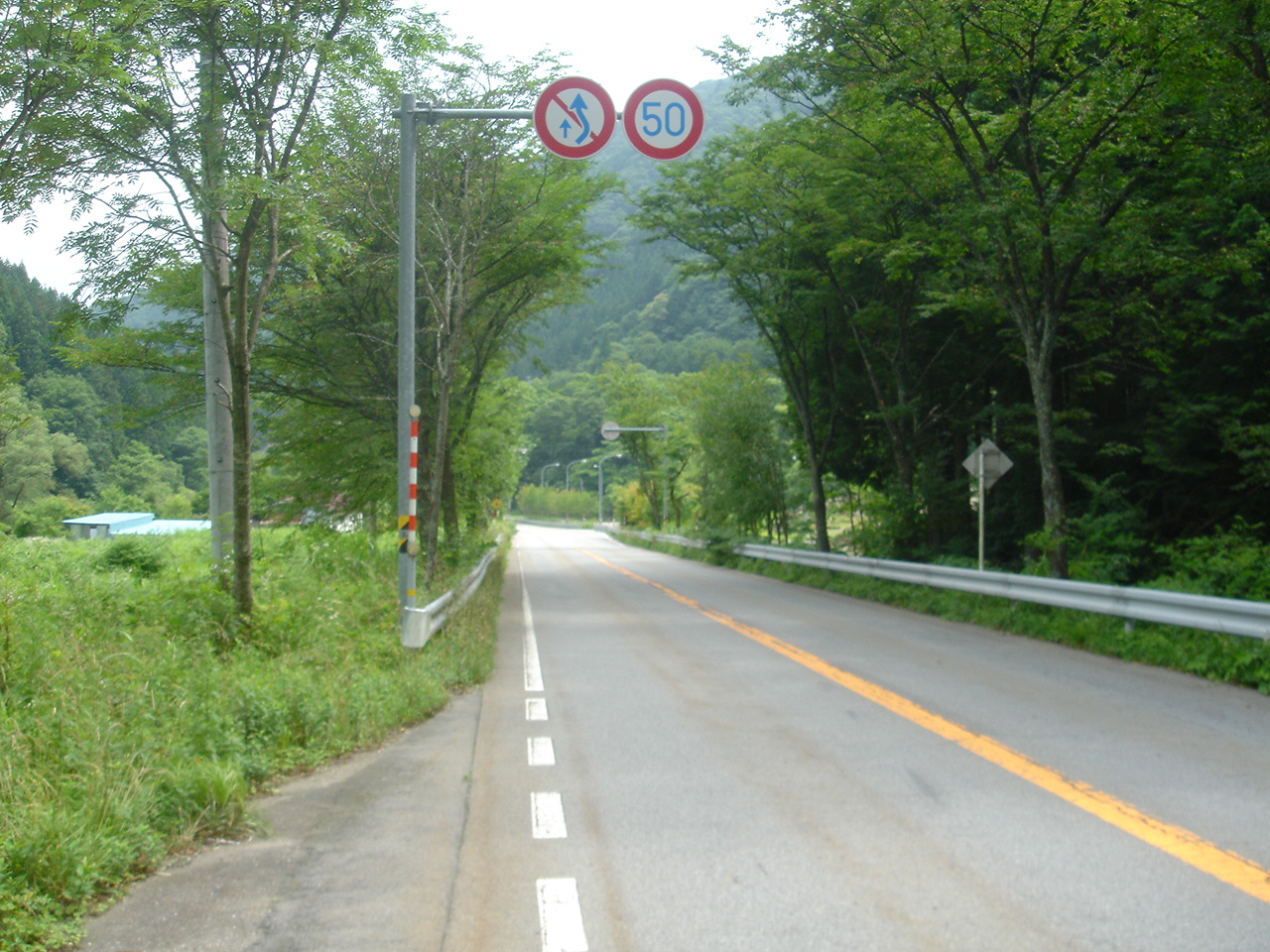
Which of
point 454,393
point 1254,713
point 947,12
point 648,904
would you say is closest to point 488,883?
point 648,904

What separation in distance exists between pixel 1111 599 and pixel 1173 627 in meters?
0.79

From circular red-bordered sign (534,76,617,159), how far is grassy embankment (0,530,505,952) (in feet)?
16.3

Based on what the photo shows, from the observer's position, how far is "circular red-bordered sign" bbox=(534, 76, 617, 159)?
9305 mm

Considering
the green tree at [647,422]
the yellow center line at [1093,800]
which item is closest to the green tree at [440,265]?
the yellow center line at [1093,800]

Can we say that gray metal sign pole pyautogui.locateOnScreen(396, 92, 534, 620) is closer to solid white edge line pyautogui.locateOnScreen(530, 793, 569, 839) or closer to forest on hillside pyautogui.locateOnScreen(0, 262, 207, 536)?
forest on hillside pyautogui.locateOnScreen(0, 262, 207, 536)

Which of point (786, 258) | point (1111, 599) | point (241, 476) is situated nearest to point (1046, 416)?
point (1111, 599)

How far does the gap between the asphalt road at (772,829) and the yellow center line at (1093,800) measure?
20mm

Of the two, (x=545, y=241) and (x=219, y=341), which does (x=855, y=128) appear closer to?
(x=545, y=241)

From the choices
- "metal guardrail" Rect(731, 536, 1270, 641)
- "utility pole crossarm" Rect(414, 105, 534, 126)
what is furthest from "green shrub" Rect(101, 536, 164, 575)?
"metal guardrail" Rect(731, 536, 1270, 641)

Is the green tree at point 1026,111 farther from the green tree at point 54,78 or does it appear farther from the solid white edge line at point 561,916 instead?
the solid white edge line at point 561,916

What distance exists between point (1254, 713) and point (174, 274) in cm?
1061

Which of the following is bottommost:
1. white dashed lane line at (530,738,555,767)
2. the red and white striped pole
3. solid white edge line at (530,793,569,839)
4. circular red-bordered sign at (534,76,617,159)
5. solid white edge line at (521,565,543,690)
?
solid white edge line at (521,565,543,690)

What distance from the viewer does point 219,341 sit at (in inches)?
426

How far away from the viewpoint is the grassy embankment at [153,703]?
14.3ft
